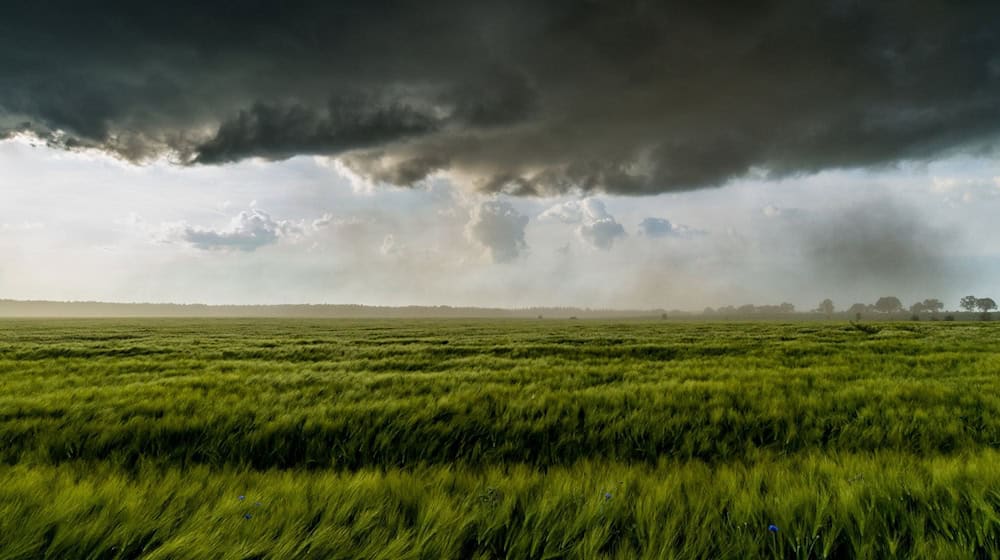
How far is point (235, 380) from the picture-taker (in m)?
7.55

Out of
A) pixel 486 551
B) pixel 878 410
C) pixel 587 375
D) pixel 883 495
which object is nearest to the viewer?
pixel 486 551

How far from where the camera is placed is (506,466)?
373 centimetres

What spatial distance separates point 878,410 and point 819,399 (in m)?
0.60

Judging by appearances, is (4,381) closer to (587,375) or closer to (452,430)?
(452,430)

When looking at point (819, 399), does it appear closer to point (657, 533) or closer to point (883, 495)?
point (883, 495)

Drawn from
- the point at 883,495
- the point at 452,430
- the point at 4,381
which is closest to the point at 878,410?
the point at 883,495

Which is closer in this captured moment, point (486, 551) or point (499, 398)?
point (486, 551)

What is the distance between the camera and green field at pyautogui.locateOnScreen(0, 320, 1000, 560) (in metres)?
1.88

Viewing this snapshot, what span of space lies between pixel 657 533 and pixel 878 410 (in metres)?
4.99

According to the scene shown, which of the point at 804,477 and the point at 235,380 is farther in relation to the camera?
the point at 235,380

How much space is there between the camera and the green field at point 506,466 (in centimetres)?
188

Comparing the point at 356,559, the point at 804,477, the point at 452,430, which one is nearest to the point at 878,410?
the point at 804,477

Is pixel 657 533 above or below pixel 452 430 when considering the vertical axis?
above

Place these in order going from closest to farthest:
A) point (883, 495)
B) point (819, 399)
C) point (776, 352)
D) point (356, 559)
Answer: point (356, 559)
point (883, 495)
point (819, 399)
point (776, 352)
